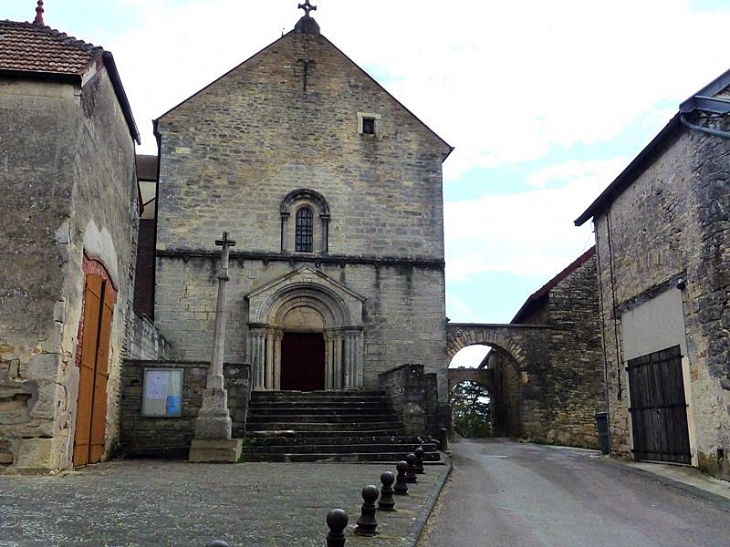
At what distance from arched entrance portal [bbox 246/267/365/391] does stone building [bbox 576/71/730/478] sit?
23.2 ft

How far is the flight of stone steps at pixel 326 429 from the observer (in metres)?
14.9

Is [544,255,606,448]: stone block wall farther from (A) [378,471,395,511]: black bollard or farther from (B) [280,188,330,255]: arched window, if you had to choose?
(A) [378,471,395,511]: black bollard

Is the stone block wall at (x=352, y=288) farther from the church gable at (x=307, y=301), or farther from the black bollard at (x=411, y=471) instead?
the black bollard at (x=411, y=471)

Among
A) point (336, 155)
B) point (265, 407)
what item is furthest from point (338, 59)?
point (265, 407)

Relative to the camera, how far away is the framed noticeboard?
15.4 metres

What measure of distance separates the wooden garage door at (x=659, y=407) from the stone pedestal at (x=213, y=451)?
817 centimetres

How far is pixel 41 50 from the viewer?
11812 mm

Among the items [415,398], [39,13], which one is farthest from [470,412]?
[39,13]

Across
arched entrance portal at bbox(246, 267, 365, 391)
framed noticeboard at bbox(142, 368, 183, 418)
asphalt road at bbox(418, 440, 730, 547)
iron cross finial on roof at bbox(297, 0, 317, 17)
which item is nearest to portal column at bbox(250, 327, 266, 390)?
arched entrance portal at bbox(246, 267, 365, 391)

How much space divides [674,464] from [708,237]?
4.39 meters

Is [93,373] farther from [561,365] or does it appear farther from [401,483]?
[561,365]

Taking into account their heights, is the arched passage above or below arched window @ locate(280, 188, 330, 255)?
below

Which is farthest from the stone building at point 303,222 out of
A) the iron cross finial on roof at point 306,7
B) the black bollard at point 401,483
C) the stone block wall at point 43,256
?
the black bollard at point 401,483

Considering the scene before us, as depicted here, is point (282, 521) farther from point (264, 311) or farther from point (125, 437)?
point (264, 311)
